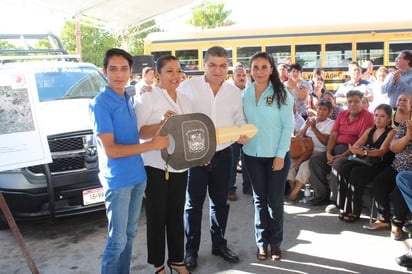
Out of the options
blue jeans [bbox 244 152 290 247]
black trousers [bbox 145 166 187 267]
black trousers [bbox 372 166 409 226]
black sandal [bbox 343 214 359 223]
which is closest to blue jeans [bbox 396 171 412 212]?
black trousers [bbox 372 166 409 226]

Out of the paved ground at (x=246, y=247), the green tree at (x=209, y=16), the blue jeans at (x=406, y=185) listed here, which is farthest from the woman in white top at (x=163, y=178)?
the green tree at (x=209, y=16)

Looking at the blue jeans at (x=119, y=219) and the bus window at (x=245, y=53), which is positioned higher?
the bus window at (x=245, y=53)

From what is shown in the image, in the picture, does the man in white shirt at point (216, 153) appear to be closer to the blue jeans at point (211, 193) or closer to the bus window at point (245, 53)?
the blue jeans at point (211, 193)

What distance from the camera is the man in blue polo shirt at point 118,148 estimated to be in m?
2.32

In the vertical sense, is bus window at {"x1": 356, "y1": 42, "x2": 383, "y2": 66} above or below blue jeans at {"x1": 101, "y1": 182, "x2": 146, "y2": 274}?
above

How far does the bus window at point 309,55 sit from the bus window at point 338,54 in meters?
0.26

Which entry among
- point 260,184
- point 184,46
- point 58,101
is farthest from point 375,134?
point 184,46

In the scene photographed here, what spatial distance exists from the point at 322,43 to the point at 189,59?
4.69 m

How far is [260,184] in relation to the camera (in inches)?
132

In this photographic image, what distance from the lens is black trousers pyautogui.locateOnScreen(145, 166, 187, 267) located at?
2773mm

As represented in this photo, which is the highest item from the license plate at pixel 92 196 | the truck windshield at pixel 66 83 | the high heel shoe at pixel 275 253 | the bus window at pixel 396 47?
the bus window at pixel 396 47

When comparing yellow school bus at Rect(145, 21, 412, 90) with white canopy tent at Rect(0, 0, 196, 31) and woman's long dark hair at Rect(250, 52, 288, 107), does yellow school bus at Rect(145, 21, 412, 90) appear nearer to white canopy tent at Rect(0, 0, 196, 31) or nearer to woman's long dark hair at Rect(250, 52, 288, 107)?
white canopy tent at Rect(0, 0, 196, 31)

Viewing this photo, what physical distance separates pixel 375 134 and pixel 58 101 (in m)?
3.93

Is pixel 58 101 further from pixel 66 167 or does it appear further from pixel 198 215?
pixel 198 215
